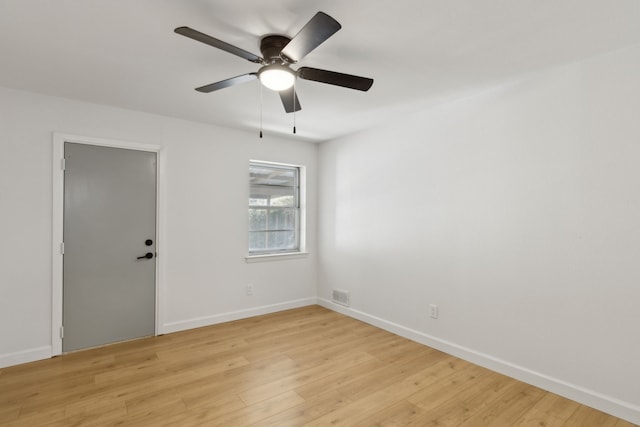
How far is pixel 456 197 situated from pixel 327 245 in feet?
6.98

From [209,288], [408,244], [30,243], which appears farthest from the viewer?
[209,288]

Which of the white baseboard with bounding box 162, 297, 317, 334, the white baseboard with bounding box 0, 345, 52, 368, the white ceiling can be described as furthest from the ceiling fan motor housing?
the white baseboard with bounding box 0, 345, 52, 368

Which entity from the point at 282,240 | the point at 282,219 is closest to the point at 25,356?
the point at 282,240

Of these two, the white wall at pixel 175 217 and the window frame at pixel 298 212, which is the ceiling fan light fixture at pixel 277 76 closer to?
the white wall at pixel 175 217

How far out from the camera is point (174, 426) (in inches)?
80.0

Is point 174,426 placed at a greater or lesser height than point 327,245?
lesser

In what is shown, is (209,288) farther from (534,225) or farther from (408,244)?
(534,225)

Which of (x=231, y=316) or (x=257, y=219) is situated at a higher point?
(x=257, y=219)

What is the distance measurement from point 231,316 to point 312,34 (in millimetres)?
3524

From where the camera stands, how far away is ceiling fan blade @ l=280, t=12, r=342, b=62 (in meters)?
1.45

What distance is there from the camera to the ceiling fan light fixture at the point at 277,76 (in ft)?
6.34

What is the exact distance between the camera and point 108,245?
3320 mm

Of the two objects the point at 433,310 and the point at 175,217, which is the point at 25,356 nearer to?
the point at 175,217

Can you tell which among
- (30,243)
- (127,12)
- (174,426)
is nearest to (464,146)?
(127,12)
